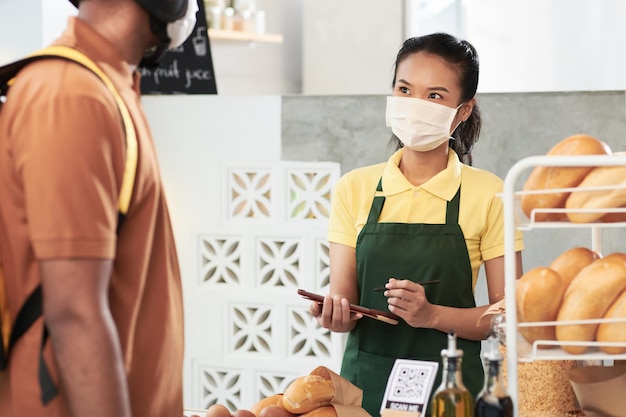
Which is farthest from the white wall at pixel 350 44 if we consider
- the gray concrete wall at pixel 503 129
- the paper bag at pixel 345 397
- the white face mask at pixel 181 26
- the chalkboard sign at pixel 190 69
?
the white face mask at pixel 181 26

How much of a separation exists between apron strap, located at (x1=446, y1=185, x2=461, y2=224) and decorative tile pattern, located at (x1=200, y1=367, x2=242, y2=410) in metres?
1.53

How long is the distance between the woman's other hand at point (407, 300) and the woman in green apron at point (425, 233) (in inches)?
3.9

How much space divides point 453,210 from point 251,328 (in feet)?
4.71

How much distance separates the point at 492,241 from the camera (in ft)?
7.14

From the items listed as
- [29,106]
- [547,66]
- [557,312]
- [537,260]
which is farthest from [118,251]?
[547,66]

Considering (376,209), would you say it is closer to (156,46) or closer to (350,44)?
(156,46)

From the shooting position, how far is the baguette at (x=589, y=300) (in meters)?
1.43

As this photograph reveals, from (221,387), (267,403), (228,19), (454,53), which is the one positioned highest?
(228,19)

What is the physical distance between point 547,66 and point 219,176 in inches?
78.8

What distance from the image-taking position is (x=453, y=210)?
7.22 feet

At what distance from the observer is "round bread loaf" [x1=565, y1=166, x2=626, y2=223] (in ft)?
4.72

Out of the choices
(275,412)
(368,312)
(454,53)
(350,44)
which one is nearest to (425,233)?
(368,312)

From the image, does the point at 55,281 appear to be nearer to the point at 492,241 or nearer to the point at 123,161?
the point at 123,161

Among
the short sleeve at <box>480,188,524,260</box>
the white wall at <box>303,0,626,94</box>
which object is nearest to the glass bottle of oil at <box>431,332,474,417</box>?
the short sleeve at <box>480,188,524,260</box>
